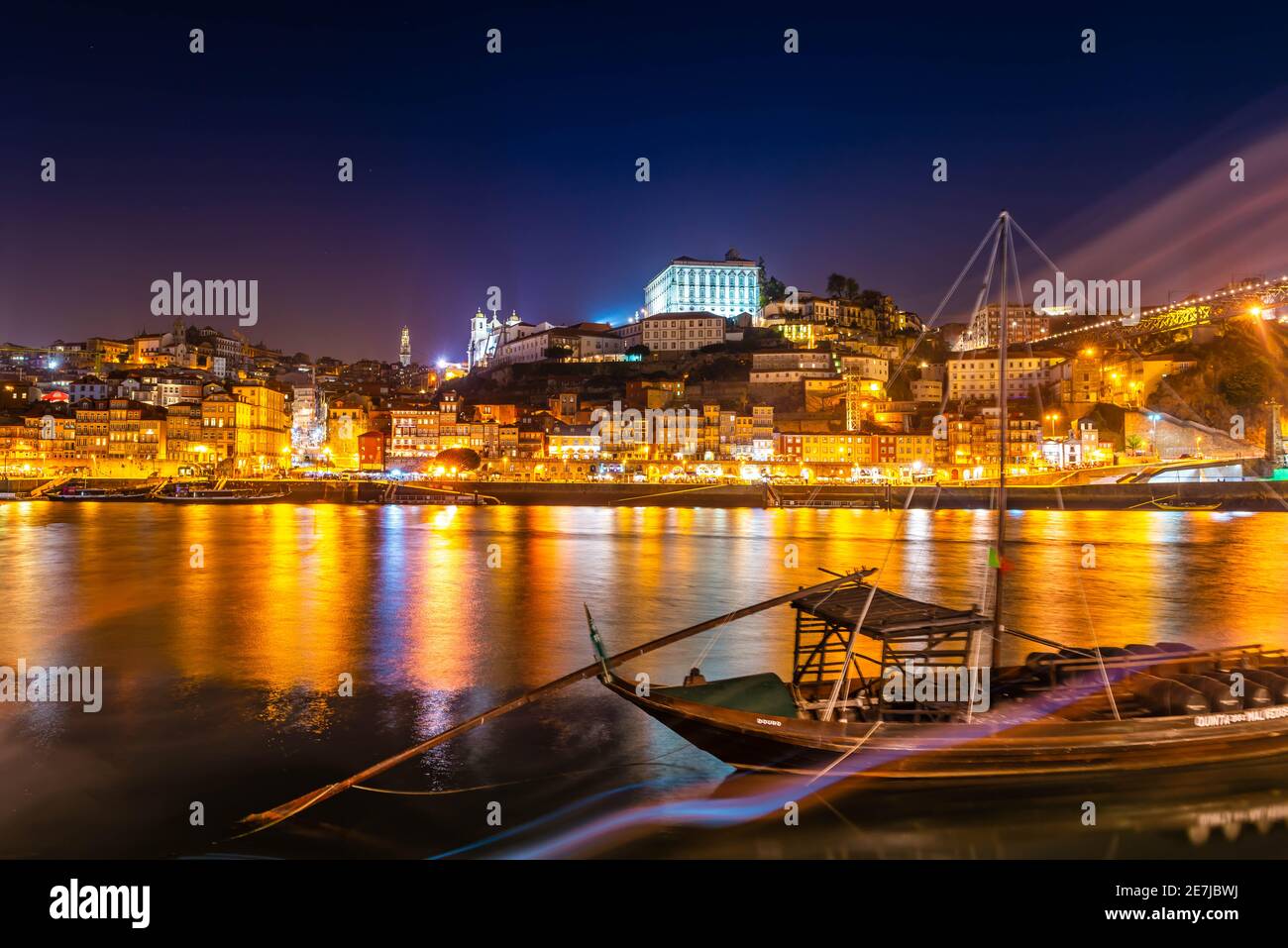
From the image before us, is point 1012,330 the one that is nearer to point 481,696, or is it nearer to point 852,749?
point 481,696

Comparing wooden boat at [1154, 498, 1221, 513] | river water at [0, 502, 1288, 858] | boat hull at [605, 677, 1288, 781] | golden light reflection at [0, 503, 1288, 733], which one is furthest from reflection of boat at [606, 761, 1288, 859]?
wooden boat at [1154, 498, 1221, 513]

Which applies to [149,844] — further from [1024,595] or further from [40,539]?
[40,539]

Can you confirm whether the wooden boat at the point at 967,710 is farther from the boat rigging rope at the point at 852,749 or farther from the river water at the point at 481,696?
the river water at the point at 481,696

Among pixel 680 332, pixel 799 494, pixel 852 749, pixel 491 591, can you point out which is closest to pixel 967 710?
pixel 852 749

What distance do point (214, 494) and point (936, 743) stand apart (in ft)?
258

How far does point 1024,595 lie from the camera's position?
82.2ft

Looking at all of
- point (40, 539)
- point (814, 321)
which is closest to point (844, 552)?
point (40, 539)

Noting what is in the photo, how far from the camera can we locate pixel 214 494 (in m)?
73.2

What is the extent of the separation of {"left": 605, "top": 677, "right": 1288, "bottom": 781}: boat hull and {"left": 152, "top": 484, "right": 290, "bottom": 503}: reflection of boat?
72.9m

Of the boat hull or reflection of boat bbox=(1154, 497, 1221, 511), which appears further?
reflection of boat bbox=(1154, 497, 1221, 511)

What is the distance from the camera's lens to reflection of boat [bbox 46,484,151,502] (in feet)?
240

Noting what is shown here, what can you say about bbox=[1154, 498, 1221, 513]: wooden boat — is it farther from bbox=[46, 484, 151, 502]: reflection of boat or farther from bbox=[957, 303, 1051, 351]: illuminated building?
bbox=[46, 484, 151, 502]: reflection of boat

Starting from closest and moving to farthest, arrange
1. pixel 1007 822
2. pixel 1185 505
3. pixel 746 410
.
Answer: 1. pixel 1007 822
2. pixel 1185 505
3. pixel 746 410

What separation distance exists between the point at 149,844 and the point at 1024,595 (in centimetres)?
2449
